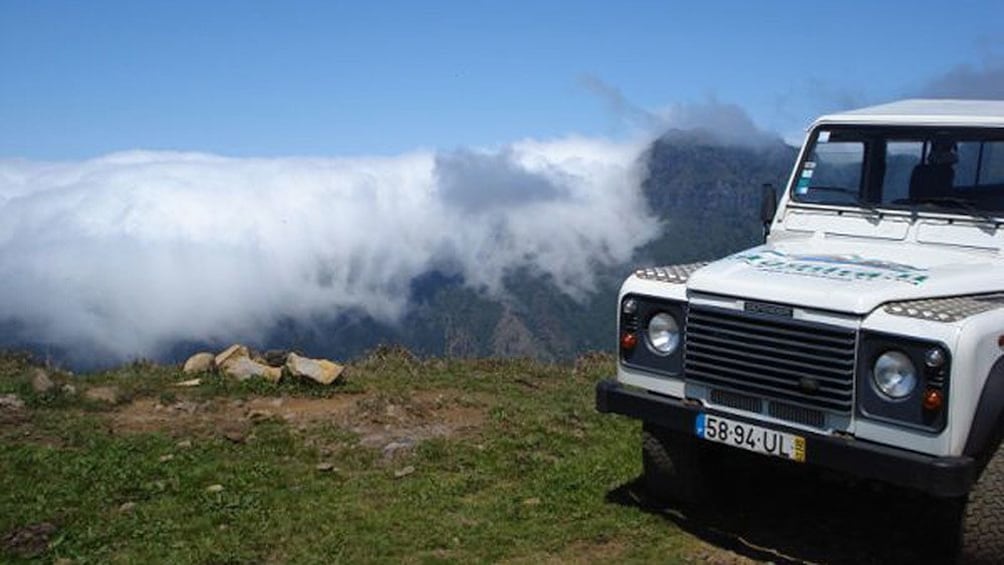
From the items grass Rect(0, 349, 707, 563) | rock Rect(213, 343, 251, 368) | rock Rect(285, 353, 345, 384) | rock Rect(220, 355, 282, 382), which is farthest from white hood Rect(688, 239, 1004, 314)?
rock Rect(213, 343, 251, 368)

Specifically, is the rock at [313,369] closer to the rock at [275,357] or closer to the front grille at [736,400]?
the rock at [275,357]

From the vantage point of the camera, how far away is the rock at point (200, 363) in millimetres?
10609

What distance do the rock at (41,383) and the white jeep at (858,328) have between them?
18.9 ft

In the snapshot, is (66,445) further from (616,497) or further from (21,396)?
(616,497)

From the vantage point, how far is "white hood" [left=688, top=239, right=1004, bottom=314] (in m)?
5.32

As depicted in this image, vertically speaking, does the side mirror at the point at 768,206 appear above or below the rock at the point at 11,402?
above

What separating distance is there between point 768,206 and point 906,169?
99cm

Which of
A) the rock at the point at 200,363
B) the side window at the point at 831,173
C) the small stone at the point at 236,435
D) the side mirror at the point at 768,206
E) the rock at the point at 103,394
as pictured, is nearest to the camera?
the side window at the point at 831,173

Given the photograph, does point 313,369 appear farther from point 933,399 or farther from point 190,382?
point 933,399

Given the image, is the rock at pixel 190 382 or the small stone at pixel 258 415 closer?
the small stone at pixel 258 415

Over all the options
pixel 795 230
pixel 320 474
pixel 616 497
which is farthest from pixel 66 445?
pixel 795 230

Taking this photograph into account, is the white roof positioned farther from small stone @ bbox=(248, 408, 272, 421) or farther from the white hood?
small stone @ bbox=(248, 408, 272, 421)

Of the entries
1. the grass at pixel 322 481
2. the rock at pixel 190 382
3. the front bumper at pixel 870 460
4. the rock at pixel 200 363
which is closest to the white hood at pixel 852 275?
the front bumper at pixel 870 460

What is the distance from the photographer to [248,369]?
10172 mm
